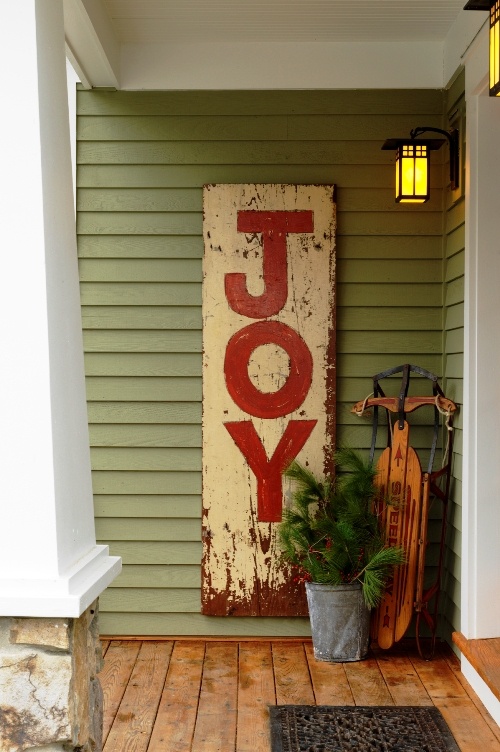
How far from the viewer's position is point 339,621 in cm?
409

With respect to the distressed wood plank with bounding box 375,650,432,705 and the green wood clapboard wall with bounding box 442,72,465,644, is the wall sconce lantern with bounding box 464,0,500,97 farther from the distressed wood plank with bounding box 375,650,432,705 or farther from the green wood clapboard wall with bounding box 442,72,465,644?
the distressed wood plank with bounding box 375,650,432,705

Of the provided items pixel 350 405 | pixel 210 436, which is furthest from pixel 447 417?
pixel 210 436

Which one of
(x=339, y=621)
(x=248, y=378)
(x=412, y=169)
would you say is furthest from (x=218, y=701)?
(x=412, y=169)

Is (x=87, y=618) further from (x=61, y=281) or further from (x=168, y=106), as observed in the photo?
(x=168, y=106)

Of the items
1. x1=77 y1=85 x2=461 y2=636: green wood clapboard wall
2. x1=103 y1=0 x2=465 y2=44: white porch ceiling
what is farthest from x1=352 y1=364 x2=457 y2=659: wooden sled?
x1=103 y1=0 x2=465 y2=44: white porch ceiling

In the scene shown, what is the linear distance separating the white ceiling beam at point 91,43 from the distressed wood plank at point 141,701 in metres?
2.80

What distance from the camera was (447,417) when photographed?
4.21 metres

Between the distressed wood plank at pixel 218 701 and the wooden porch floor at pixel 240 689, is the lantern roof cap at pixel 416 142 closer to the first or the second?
the wooden porch floor at pixel 240 689

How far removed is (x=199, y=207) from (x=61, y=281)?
88.2 inches

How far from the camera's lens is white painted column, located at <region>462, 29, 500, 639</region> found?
12.6 feet

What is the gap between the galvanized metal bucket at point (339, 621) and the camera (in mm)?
4078

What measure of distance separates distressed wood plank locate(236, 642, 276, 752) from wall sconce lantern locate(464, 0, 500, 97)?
2327mm

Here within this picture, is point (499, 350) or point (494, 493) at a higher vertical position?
point (499, 350)

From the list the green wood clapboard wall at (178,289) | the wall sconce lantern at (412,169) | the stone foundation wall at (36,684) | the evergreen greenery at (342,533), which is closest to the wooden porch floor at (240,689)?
the green wood clapboard wall at (178,289)
